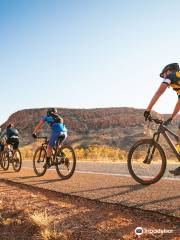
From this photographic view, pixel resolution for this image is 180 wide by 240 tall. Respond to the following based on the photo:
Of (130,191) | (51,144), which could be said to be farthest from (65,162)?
(130,191)

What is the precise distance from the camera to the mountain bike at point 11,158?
575 inches

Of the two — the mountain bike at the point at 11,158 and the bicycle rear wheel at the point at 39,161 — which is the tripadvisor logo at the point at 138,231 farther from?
the mountain bike at the point at 11,158

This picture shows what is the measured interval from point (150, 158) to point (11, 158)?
8.26 meters

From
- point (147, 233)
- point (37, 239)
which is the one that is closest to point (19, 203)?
point (37, 239)

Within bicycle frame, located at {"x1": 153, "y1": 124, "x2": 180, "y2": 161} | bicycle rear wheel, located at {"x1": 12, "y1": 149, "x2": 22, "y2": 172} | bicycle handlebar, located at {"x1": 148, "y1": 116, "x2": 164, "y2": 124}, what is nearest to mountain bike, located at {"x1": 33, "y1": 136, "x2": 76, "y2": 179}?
bicycle rear wheel, located at {"x1": 12, "y1": 149, "x2": 22, "y2": 172}

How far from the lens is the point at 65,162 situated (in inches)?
431

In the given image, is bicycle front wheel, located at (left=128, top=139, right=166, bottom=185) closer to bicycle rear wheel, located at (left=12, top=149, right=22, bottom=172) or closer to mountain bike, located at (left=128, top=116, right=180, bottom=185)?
mountain bike, located at (left=128, top=116, right=180, bottom=185)

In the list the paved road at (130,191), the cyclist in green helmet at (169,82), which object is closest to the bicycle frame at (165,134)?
the cyclist in green helmet at (169,82)

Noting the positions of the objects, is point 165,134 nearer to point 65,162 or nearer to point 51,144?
point 65,162

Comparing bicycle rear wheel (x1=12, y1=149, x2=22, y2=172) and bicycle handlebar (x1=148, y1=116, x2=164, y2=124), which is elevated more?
bicycle handlebar (x1=148, y1=116, x2=164, y2=124)

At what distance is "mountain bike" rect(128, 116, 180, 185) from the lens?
764cm

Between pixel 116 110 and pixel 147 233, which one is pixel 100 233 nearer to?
pixel 147 233

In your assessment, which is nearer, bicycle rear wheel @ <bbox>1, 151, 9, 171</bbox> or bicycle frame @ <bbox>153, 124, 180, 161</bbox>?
bicycle frame @ <bbox>153, 124, 180, 161</bbox>

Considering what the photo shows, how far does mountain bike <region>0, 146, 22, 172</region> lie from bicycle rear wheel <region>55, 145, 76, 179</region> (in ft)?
12.0
